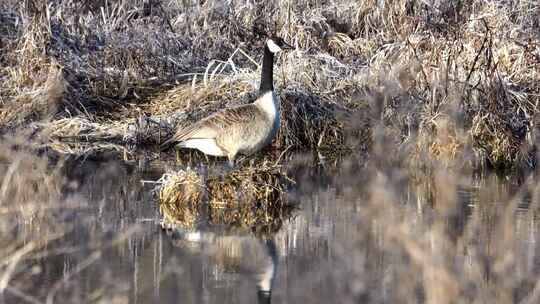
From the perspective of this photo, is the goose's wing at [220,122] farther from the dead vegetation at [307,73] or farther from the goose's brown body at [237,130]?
the dead vegetation at [307,73]

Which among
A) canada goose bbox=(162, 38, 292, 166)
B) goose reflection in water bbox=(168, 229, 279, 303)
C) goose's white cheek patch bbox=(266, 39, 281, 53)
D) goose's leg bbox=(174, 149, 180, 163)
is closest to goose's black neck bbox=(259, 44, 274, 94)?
canada goose bbox=(162, 38, 292, 166)

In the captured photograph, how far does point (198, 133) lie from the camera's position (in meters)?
10.0

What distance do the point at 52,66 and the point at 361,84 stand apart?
3.68 meters

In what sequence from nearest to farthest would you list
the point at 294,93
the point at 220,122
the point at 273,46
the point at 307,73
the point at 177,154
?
the point at 220,122
the point at 273,46
the point at 177,154
the point at 294,93
the point at 307,73

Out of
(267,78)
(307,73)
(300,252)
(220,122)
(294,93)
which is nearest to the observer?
(300,252)

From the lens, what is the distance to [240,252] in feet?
25.1

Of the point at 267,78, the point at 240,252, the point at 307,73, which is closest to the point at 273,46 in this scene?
the point at 267,78

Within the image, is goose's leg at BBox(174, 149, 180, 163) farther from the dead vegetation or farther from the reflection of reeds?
the reflection of reeds

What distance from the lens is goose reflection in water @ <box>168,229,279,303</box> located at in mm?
7000

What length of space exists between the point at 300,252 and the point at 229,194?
66.5 inches

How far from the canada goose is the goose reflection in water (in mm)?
1773

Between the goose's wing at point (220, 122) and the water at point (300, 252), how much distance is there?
1.95 ft

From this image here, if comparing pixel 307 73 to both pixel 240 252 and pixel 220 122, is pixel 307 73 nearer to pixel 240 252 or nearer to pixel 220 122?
pixel 220 122

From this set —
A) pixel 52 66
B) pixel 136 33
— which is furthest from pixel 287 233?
pixel 136 33
